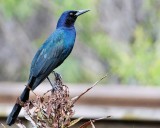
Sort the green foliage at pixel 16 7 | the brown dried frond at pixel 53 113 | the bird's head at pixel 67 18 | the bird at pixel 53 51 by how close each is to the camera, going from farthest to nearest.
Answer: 1. the green foliage at pixel 16 7
2. the bird's head at pixel 67 18
3. the bird at pixel 53 51
4. the brown dried frond at pixel 53 113

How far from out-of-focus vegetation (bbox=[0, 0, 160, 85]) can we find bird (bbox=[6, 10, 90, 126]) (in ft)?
17.3

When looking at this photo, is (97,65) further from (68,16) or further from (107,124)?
(68,16)

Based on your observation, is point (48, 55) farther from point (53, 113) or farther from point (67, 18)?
point (53, 113)

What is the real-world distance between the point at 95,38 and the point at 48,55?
7771mm

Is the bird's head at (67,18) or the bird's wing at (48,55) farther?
the bird's head at (67,18)

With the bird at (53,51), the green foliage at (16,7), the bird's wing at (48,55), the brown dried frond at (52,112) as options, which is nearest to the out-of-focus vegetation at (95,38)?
the green foliage at (16,7)

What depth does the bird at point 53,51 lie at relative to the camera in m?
3.47

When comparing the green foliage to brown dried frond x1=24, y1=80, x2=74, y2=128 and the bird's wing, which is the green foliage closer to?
the bird's wing

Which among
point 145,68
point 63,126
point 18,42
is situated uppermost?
point 18,42

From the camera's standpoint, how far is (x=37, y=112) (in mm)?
2576

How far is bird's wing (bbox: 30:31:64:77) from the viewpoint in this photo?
350 centimetres

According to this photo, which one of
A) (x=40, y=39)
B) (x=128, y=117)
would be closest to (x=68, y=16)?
(x=128, y=117)

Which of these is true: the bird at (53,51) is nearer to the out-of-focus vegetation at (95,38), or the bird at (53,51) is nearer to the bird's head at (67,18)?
the bird's head at (67,18)

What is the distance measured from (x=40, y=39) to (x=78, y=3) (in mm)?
2440
